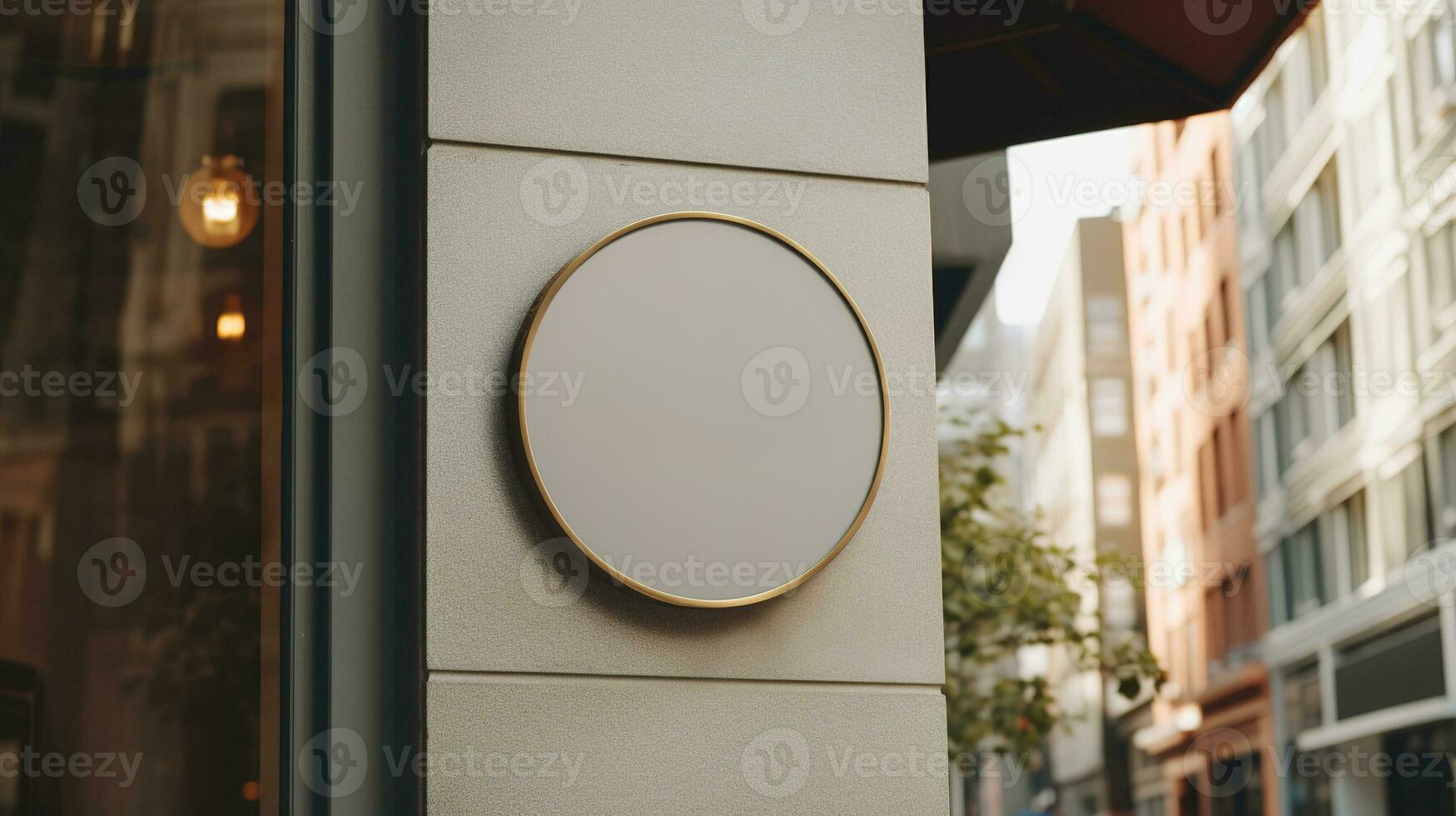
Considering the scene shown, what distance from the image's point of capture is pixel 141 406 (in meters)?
3.34

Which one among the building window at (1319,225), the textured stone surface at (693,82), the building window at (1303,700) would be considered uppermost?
the building window at (1319,225)

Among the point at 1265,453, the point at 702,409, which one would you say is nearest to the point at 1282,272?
the point at 1265,453

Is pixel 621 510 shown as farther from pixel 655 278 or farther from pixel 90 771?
pixel 90 771

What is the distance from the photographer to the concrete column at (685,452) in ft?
10.8

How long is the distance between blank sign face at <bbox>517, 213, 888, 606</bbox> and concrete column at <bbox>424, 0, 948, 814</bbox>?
73 millimetres

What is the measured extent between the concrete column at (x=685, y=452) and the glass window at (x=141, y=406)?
1.49 ft

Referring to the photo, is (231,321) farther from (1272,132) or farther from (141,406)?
(1272,132)

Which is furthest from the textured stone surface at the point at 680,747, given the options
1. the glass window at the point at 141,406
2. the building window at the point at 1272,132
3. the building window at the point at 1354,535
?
the building window at the point at 1272,132

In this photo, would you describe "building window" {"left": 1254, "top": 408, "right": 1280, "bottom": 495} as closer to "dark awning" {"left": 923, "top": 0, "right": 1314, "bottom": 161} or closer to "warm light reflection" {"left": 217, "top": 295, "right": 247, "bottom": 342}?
"dark awning" {"left": 923, "top": 0, "right": 1314, "bottom": 161}

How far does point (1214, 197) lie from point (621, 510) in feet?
112

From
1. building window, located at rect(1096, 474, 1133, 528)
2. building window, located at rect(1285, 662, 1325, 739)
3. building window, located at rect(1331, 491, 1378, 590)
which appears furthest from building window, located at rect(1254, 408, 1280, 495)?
building window, located at rect(1096, 474, 1133, 528)

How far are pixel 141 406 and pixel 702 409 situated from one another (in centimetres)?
130

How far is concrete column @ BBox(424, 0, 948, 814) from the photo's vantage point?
3277 mm

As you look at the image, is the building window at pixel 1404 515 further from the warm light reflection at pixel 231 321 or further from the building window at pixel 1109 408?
the building window at pixel 1109 408
